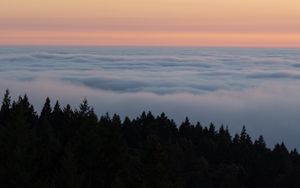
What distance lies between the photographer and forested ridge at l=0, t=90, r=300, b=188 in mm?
28375

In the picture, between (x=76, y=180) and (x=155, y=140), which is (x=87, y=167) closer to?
(x=76, y=180)

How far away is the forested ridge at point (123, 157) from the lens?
28375 millimetres

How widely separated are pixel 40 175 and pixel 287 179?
21162mm

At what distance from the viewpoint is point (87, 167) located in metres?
34.5

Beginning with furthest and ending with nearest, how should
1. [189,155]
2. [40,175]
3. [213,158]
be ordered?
1. [213,158]
2. [189,155]
3. [40,175]

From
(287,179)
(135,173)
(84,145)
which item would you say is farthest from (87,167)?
(287,179)

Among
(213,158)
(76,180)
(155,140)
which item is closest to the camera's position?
(155,140)

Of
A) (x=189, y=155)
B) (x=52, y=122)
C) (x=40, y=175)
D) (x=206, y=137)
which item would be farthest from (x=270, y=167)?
(x=40, y=175)

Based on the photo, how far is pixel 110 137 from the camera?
34.4 m

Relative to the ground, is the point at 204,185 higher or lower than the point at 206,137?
lower

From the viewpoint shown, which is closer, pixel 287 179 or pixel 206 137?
pixel 287 179

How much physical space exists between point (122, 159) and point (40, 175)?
4555mm

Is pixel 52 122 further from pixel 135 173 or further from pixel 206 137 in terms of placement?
pixel 135 173

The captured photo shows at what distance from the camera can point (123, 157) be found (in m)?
34.6
